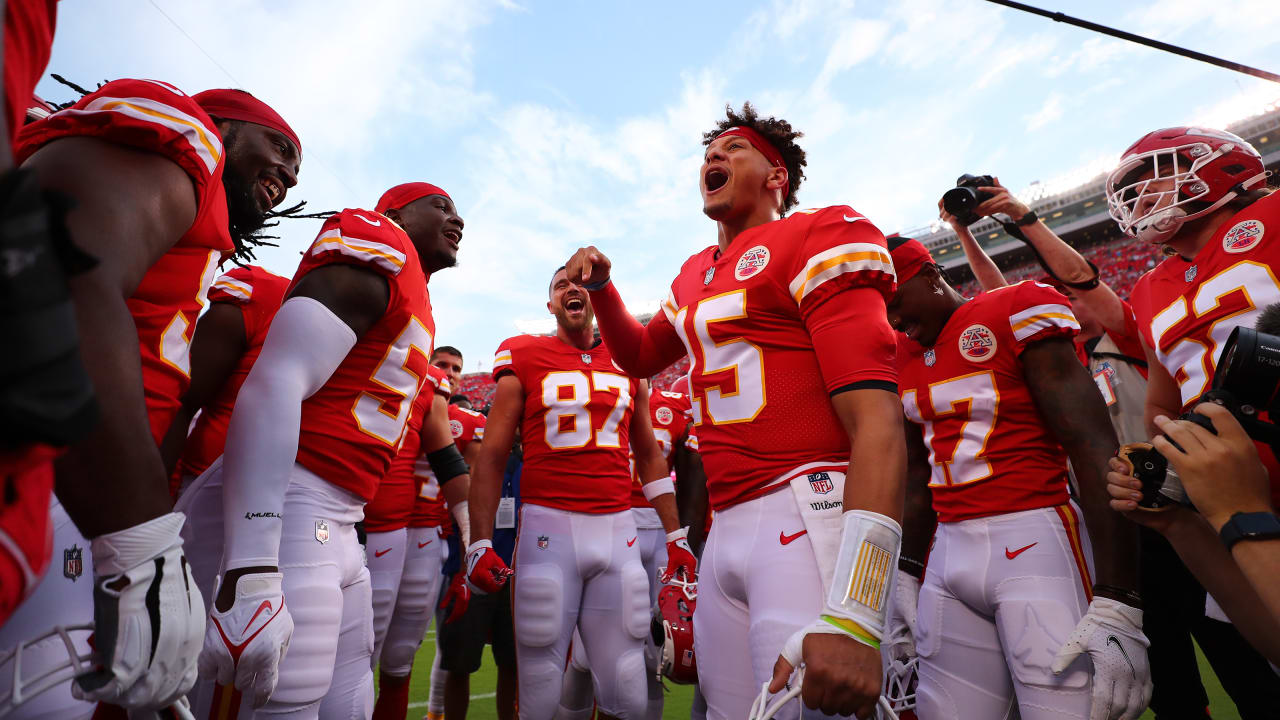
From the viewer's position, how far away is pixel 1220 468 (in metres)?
1.56

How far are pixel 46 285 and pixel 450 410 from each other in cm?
601

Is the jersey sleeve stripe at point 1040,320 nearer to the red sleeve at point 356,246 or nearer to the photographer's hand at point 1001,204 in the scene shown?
the photographer's hand at point 1001,204

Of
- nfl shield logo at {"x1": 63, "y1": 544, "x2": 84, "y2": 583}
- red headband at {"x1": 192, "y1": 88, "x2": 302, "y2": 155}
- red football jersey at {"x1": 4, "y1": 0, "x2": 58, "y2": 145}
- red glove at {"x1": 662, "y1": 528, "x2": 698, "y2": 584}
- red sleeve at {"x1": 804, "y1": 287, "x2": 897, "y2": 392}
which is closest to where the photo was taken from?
red football jersey at {"x1": 4, "y1": 0, "x2": 58, "y2": 145}

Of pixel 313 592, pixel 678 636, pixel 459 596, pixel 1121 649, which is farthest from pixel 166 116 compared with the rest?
pixel 459 596

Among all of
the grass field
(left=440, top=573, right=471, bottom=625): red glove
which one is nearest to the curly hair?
(left=440, top=573, right=471, bottom=625): red glove

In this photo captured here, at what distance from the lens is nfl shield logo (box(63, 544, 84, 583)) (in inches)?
52.0

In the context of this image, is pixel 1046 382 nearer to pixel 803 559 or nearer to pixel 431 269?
pixel 803 559

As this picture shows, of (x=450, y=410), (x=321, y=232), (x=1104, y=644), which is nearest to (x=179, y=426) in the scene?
(x=321, y=232)

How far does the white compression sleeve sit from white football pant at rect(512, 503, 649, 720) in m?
1.93

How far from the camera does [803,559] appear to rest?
176cm

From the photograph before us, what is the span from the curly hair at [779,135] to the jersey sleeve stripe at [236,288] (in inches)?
80.0

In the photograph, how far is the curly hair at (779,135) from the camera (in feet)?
8.84

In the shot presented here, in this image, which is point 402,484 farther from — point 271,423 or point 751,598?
point 751,598

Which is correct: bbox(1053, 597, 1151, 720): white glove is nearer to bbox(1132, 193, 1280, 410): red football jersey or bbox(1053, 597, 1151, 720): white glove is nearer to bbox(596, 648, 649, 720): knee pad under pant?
bbox(1132, 193, 1280, 410): red football jersey
